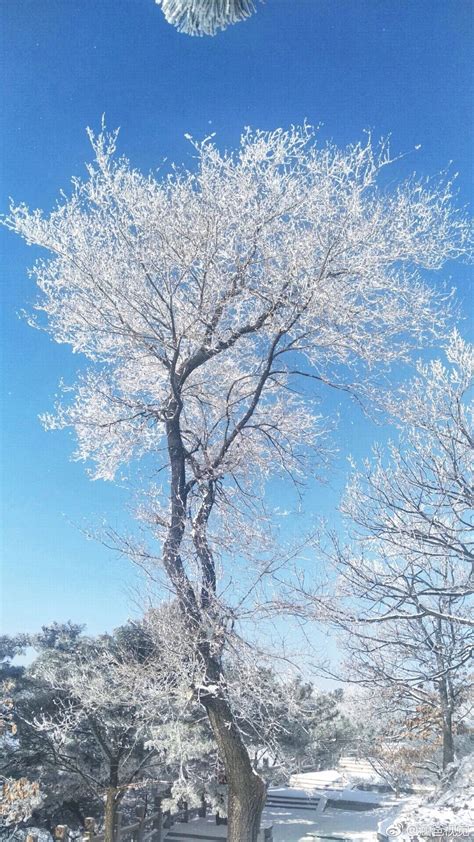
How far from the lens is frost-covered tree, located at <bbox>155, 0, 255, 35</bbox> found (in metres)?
5.25

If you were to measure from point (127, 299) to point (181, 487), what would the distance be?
183 centimetres

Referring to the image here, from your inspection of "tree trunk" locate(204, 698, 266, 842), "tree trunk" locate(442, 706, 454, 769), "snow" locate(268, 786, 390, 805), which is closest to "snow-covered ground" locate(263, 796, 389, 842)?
"snow" locate(268, 786, 390, 805)

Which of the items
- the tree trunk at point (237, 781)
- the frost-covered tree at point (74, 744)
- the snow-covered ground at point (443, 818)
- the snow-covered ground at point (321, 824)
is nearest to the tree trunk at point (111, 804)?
the frost-covered tree at point (74, 744)

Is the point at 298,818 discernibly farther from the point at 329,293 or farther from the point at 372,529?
the point at 329,293

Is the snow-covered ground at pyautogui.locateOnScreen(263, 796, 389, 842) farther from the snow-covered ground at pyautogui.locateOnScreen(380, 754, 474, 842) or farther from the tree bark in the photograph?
the snow-covered ground at pyautogui.locateOnScreen(380, 754, 474, 842)

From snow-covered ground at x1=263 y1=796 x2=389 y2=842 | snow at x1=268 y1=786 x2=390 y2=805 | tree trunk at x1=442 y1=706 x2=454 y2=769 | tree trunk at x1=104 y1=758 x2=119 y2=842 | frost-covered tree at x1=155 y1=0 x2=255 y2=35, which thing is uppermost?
frost-covered tree at x1=155 y1=0 x2=255 y2=35

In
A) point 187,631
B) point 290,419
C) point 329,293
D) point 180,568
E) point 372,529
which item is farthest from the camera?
point 290,419

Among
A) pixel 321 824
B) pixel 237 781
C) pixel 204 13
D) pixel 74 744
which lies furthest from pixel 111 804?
pixel 204 13

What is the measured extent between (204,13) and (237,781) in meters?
6.42

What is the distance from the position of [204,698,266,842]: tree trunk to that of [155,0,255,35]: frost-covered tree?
Answer: 225 inches

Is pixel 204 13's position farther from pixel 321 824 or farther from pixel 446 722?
pixel 321 824

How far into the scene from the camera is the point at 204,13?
17.3 ft

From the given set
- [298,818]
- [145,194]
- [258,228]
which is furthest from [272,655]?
[298,818]

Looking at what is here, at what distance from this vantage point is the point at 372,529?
617 centimetres
